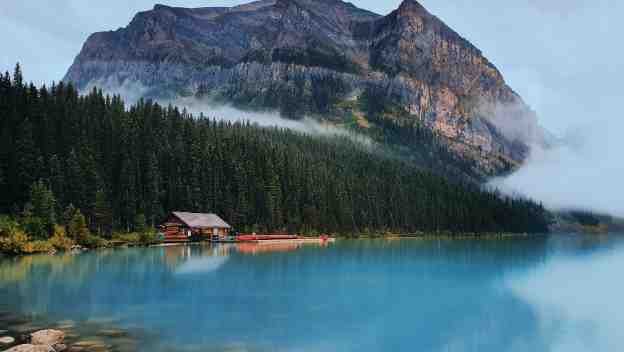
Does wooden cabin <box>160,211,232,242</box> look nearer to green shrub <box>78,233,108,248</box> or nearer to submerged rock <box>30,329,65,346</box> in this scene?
green shrub <box>78,233,108,248</box>

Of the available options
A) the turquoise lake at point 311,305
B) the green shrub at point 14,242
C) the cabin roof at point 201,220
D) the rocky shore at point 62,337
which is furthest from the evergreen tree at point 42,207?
the rocky shore at point 62,337

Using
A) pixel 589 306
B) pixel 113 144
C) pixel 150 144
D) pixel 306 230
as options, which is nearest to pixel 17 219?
pixel 113 144

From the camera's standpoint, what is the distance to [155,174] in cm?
10219

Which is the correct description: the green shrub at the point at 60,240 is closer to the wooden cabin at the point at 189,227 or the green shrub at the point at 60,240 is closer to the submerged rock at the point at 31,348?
the wooden cabin at the point at 189,227

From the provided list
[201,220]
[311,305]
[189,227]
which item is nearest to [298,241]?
[201,220]

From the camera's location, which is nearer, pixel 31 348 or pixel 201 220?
pixel 31 348

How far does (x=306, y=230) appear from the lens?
131500 mm

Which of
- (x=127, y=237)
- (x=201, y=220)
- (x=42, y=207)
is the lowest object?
(x=127, y=237)

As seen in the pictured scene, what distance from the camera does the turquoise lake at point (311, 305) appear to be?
27078mm

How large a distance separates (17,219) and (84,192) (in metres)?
16.8

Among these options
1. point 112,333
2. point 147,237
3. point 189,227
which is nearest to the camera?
point 112,333

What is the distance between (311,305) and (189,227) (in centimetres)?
6705

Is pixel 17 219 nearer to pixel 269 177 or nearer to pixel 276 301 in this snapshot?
pixel 276 301

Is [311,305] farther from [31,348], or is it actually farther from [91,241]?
[91,241]
